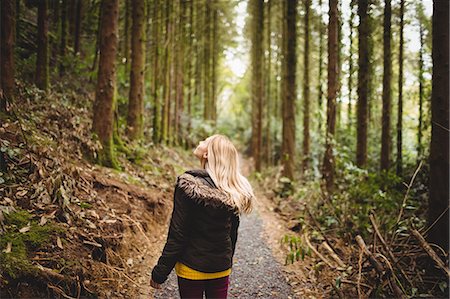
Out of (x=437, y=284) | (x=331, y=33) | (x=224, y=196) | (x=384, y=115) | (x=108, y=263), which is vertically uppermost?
(x=331, y=33)

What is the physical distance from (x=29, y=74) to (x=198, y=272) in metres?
9.50

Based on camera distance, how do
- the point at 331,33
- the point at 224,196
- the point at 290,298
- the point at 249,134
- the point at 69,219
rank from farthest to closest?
the point at 249,134, the point at 331,33, the point at 290,298, the point at 69,219, the point at 224,196

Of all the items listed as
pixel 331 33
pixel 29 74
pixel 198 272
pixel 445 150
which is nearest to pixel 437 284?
pixel 445 150

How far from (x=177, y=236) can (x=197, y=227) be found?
0.18m

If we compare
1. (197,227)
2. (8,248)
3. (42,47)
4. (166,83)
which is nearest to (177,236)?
(197,227)

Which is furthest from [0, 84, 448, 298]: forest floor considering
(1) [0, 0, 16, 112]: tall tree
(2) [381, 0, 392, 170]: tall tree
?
(2) [381, 0, 392, 170]: tall tree

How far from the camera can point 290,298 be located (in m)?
5.32

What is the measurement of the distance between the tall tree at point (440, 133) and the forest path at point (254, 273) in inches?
95.7

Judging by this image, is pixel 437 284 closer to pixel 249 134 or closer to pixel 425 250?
pixel 425 250

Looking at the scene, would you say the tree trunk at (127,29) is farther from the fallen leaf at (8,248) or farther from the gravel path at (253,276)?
the fallen leaf at (8,248)

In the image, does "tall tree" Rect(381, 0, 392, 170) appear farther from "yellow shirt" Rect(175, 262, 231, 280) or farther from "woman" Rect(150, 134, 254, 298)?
"yellow shirt" Rect(175, 262, 231, 280)

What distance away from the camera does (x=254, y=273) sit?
6109 mm

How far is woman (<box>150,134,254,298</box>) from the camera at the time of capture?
113 inches

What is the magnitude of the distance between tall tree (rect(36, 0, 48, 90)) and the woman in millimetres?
8358
